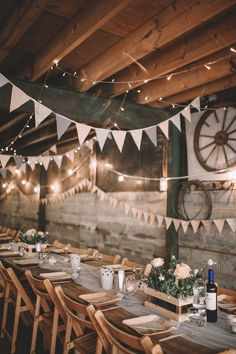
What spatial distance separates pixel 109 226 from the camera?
241 inches

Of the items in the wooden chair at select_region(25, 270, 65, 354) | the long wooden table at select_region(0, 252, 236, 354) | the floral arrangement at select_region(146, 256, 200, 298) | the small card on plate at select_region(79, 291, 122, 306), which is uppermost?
the floral arrangement at select_region(146, 256, 200, 298)

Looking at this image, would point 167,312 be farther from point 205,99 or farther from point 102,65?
point 205,99

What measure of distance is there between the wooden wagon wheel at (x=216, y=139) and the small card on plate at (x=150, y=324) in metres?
2.39

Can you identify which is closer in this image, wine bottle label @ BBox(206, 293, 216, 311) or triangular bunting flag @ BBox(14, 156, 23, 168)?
wine bottle label @ BBox(206, 293, 216, 311)

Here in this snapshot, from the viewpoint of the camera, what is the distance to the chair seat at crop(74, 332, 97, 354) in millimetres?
2410

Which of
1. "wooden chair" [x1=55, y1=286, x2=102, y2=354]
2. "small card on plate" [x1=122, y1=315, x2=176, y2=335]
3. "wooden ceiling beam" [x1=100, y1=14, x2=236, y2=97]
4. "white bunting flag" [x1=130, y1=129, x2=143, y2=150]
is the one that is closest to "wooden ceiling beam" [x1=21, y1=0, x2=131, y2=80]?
"wooden ceiling beam" [x1=100, y1=14, x2=236, y2=97]

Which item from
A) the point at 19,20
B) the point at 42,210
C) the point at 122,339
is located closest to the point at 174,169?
the point at 19,20

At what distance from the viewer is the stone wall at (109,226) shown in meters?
5.06

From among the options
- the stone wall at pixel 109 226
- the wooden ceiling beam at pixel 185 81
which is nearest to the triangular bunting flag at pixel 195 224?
the stone wall at pixel 109 226

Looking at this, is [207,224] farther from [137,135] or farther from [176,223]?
[137,135]

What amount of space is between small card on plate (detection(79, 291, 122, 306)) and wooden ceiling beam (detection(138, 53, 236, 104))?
2.28m

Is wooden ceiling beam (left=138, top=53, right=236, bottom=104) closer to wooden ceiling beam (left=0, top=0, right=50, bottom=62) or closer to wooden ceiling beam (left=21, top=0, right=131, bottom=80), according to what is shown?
wooden ceiling beam (left=21, top=0, right=131, bottom=80)

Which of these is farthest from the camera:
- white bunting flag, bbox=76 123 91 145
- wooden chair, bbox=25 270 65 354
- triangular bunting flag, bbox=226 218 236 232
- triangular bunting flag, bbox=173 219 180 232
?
triangular bunting flag, bbox=173 219 180 232

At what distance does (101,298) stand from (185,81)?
2426mm
